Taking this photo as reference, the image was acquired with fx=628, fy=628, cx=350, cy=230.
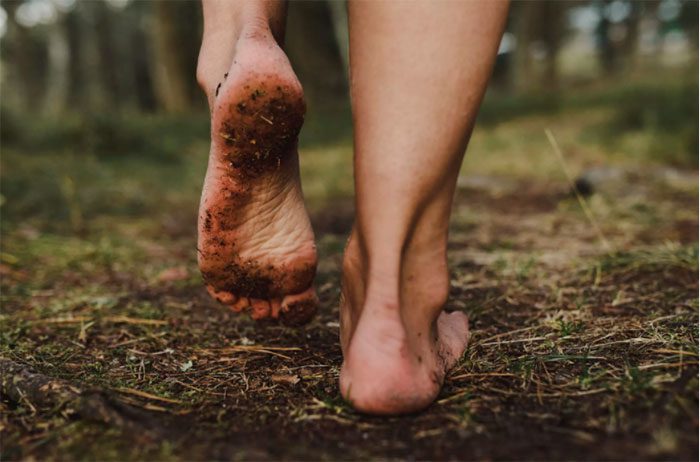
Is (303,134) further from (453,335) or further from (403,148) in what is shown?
(403,148)

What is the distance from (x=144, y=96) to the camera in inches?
717

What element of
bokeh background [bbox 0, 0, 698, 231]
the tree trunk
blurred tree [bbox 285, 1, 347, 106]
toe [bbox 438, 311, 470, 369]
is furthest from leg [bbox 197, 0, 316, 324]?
the tree trunk

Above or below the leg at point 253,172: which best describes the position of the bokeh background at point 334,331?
below

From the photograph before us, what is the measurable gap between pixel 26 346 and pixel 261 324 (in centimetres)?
48

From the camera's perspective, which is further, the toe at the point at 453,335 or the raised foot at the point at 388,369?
the toe at the point at 453,335

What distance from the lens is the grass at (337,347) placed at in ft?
2.72

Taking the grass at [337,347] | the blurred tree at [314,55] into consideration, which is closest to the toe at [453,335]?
the grass at [337,347]

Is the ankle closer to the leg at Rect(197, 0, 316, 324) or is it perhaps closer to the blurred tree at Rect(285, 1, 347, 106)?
the leg at Rect(197, 0, 316, 324)

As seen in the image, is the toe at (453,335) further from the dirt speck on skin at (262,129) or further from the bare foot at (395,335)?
the dirt speck on skin at (262,129)

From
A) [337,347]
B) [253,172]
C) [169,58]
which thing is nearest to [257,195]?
[253,172]

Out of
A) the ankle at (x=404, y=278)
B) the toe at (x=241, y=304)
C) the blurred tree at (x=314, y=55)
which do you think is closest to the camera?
the ankle at (x=404, y=278)

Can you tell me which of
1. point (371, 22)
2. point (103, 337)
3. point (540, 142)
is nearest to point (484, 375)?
point (371, 22)

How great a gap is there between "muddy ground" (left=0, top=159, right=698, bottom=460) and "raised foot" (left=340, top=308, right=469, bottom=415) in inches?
1.0

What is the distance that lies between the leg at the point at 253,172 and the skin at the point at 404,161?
0.06 ft
